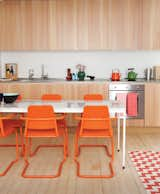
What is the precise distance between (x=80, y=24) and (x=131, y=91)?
1506 millimetres

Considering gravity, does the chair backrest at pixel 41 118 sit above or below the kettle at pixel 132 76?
below

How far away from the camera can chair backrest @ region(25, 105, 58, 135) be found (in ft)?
12.5

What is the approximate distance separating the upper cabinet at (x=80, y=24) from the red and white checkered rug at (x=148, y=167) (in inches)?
87.1

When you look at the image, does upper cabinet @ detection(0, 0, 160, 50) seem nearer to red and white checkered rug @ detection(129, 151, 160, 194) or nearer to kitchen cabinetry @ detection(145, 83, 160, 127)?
kitchen cabinetry @ detection(145, 83, 160, 127)

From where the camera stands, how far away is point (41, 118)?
3803mm

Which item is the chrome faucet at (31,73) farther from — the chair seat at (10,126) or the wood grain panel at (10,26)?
the chair seat at (10,126)

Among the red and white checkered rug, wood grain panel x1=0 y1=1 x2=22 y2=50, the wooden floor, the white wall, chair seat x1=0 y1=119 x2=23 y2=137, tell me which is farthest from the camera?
the white wall

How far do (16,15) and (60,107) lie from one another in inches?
108

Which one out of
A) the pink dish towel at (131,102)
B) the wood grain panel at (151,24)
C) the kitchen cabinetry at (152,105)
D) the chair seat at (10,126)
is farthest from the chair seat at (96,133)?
the wood grain panel at (151,24)

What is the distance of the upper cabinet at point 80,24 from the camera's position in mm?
5883

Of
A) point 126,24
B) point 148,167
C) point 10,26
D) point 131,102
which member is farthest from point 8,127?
point 126,24

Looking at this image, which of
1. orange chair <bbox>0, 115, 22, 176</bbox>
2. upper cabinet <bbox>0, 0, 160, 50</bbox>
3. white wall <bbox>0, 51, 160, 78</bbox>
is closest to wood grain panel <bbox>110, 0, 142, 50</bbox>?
upper cabinet <bbox>0, 0, 160, 50</bbox>

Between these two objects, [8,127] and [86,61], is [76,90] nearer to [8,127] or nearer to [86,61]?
[86,61]

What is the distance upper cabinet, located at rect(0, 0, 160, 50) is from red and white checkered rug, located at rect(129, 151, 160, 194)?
2211mm
